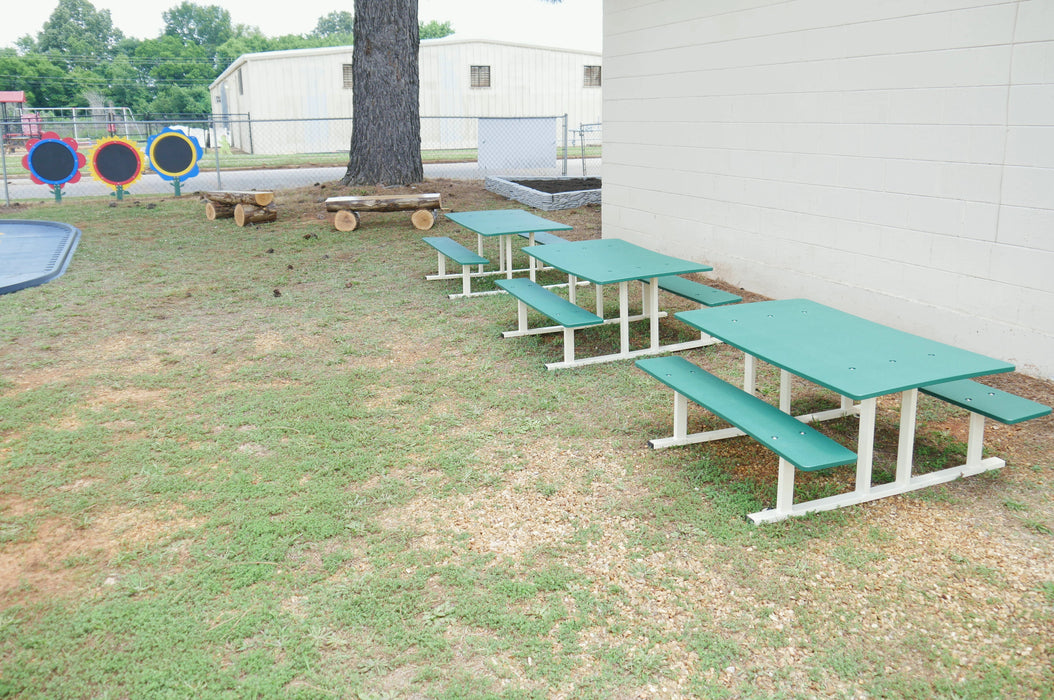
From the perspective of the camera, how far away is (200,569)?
3.13 m

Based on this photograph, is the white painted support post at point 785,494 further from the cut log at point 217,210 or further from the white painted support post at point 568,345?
the cut log at point 217,210

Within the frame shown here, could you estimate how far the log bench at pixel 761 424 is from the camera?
3191mm

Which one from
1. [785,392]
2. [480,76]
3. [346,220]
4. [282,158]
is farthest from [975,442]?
[480,76]

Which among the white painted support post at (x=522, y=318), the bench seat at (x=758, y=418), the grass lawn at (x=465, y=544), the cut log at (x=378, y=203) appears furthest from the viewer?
the cut log at (x=378, y=203)

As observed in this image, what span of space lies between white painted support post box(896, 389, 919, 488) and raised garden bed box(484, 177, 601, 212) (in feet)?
27.6


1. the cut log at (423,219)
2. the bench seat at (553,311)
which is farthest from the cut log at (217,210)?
the bench seat at (553,311)

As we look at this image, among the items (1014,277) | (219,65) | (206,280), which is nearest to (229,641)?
(1014,277)

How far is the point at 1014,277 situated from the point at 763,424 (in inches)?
91.2

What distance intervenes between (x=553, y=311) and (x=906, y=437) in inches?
101

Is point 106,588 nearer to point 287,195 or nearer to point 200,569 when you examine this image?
point 200,569

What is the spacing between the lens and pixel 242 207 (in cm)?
1101

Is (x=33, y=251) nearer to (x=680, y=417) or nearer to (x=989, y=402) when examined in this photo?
(x=680, y=417)

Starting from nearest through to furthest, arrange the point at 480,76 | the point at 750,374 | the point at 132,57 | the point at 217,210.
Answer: the point at 750,374
the point at 217,210
the point at 480,76
the point at 132,57

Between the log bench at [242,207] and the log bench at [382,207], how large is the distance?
111 cm
